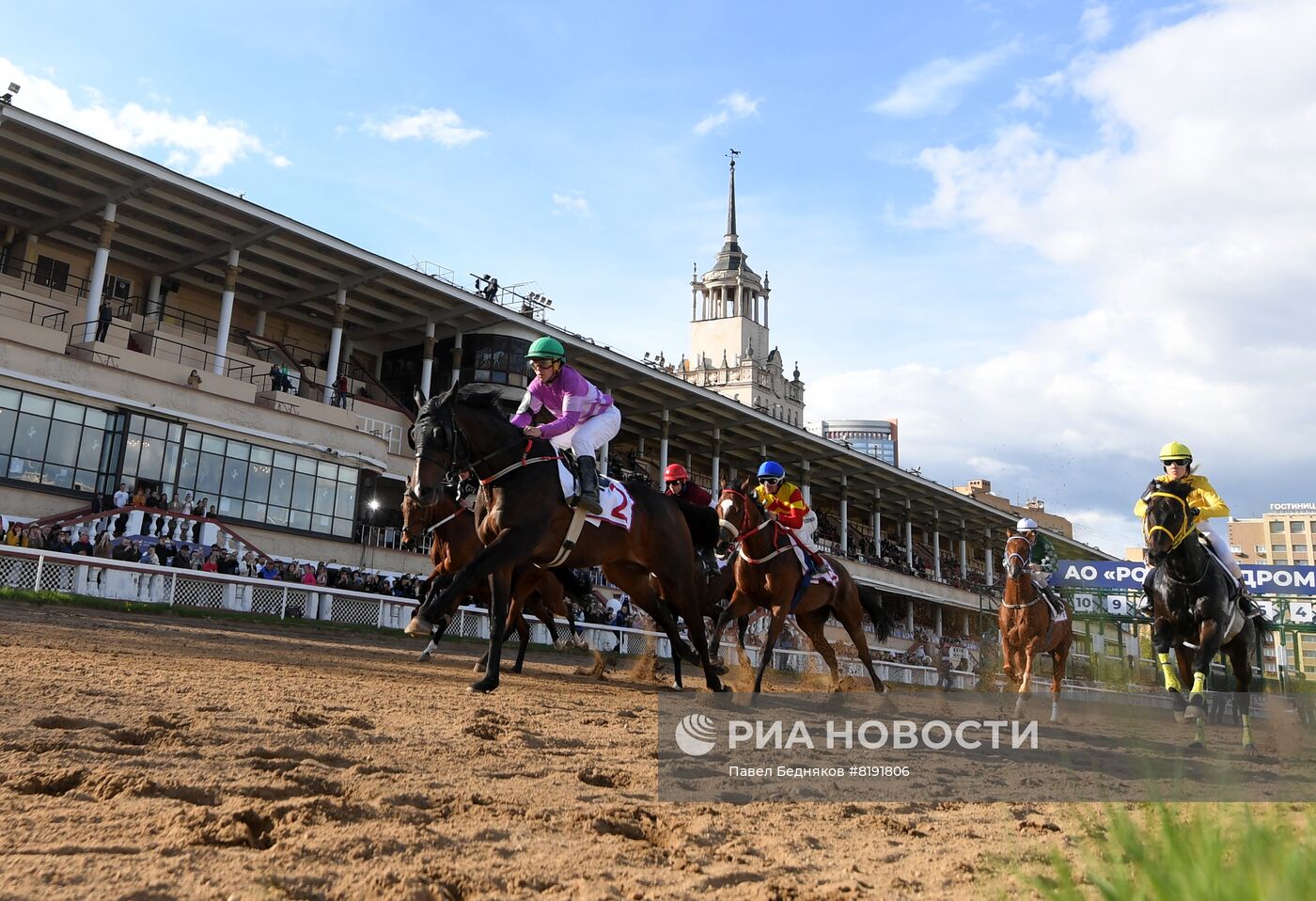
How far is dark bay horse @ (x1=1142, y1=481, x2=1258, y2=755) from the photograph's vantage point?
8.65m

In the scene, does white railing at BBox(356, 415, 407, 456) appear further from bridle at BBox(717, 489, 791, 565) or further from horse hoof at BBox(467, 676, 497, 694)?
horse hoof at BBox(467, 676, 497, 694)

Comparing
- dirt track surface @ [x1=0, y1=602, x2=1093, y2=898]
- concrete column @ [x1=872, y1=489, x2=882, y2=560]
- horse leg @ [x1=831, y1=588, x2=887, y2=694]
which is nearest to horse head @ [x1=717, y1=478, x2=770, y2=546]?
horse leg @ [x1=831, y1=588, x2=887, y2=694]

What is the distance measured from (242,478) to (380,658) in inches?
703

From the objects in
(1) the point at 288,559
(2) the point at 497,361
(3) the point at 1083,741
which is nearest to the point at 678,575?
(3) the point at 1083,741

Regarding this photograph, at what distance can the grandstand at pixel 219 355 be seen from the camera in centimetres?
2409

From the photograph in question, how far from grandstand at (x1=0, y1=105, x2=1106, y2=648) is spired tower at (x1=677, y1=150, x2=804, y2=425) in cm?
4497

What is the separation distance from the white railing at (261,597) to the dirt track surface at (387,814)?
7.45 metres

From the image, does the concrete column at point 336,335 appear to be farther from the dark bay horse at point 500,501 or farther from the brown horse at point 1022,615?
the brown horse at point 1022,615

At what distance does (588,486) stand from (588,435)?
2.02 feet

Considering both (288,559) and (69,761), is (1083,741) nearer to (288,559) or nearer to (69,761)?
(69,761)

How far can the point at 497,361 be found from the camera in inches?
1444

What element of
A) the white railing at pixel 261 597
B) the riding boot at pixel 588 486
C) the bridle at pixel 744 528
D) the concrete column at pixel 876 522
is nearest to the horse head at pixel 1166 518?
the bridle at pixel 744 528

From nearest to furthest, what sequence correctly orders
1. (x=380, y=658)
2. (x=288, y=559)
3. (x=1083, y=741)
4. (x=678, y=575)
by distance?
(x=1083, y=741), (x=678, y=575), (x=380, y=658), (x=288, y=559)

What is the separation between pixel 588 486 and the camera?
8.23 m
